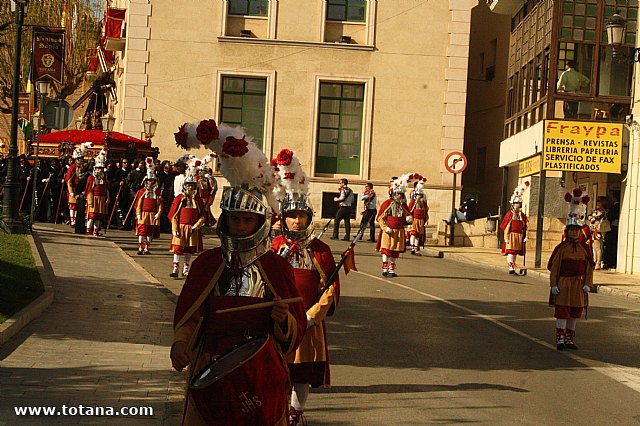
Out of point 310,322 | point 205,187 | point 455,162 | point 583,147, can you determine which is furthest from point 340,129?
point 310,322

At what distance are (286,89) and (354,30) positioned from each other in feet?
11.6

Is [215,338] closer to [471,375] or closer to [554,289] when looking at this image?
[471,375]

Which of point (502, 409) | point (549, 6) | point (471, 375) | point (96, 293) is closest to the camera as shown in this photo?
point (502, 409)

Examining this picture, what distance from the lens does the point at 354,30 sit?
41.7 m

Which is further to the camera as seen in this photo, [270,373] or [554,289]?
[554,289]

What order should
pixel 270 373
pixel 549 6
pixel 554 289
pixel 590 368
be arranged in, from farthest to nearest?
pixel 549 6, pixel 554 289, pixel 590 368, pixel 270 373

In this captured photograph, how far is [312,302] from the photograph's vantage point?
27.5 feet

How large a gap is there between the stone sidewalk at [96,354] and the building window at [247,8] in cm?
2561

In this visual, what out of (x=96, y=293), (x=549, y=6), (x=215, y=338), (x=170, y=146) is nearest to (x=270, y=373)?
(x=215, y=338)

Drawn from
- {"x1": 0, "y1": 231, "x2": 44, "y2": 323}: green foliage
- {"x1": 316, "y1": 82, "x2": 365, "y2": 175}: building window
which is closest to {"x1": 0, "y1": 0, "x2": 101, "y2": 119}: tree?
{"x1": 316, "y1": 82, "x2": 365, "y2": 175}: building window

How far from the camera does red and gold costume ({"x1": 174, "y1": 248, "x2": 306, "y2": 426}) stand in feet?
17.7

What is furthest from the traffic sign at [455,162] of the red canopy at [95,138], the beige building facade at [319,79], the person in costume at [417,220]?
the red canopy at [95,138]

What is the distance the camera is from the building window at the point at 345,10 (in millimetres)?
41531

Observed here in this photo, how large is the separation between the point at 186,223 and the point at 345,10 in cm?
2419
